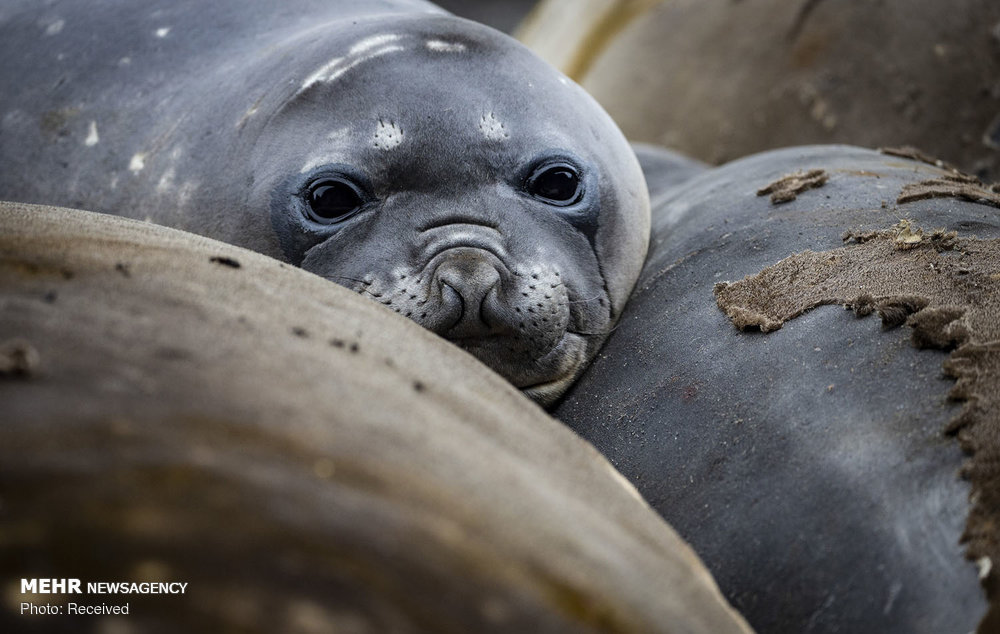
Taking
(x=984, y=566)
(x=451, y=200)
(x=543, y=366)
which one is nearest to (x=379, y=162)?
(x=451, y=200)

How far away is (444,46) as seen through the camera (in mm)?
2170

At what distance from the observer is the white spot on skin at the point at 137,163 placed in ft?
7.23

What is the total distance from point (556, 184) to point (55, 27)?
1408mm

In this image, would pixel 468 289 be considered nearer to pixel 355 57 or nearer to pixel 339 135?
pixel 339 135

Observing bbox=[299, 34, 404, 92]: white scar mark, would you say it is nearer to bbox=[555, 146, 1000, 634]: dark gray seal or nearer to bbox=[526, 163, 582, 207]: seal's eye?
bbox=[526, 163, 582, 207]: seal's eye

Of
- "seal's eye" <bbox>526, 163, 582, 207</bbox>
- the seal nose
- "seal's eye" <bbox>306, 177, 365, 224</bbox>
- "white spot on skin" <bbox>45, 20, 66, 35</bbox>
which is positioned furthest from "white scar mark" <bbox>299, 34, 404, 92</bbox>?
"white spot on skin" <bbox>45, 20, 66, 35</bbox>

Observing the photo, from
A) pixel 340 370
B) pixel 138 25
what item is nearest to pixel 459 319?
pixel 340 370

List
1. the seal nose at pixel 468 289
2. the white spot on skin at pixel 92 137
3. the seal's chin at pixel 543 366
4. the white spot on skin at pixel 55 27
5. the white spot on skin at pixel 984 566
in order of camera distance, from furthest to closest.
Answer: the white spot on skin at pixel 55 27, the white spot on skin at pixel 92 137, the seal's chin at pixel 543 366, the seal nose at pixel 468 289, the white spot on skin at pixel 984 566

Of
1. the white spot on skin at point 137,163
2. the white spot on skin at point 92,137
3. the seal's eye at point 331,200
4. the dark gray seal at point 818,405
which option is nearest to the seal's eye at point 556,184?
the dark gray seal at point 818,405

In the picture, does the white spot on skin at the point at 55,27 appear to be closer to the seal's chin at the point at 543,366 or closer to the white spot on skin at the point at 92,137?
the white spot on skin at the point at 92,137

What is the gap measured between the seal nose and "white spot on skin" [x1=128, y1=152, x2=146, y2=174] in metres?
0.82

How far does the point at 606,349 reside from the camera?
2.04 m

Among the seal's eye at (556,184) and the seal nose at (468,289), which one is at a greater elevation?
the seal's eye at (556,184)

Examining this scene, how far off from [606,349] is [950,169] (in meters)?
1.05
